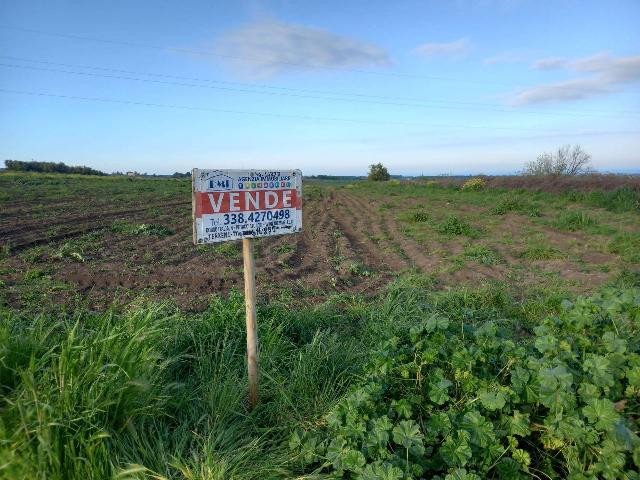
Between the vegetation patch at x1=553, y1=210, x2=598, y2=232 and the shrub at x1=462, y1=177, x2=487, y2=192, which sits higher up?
the shrub at x1=462, y1=177, x2=487, y2=192

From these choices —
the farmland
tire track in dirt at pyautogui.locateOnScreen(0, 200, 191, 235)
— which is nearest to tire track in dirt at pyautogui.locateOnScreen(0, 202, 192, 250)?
tire track in dirt at pyautogui.locateOnScreen(0, 200, 191, 235)

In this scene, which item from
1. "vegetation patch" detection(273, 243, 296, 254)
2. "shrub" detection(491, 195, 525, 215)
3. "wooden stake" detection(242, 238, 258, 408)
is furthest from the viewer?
"shrub" detection(491, 195, 525, 215)

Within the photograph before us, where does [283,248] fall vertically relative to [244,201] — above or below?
below

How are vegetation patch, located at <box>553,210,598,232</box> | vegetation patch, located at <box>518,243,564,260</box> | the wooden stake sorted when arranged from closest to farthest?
the wooden stake, vegetation patch, located at <box>518,243,564,260</box>, vegetation patch, located at <box>553,210,598,232</box>

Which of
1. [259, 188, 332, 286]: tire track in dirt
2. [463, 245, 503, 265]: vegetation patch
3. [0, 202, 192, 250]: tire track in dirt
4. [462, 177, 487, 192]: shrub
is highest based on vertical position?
[462, 177, 487, 192]: shrub

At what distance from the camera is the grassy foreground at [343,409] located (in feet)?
6.95

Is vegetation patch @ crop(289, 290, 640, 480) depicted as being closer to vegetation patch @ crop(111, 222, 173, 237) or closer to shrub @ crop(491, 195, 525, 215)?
vegetation patch @ crop(111, 222, 173, 237)

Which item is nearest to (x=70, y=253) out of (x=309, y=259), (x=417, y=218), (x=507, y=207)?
(x=309, y=259)

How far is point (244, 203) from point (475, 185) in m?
32.9

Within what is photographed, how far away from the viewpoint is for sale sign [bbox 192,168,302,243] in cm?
283

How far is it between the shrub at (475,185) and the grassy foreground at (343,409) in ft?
103

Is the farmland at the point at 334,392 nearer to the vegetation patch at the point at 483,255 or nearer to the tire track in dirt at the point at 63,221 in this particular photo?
the vegetation patch at the point at 483,255

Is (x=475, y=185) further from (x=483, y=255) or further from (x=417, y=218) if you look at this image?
(x=483, y=255)

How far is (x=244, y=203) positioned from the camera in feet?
10.1
